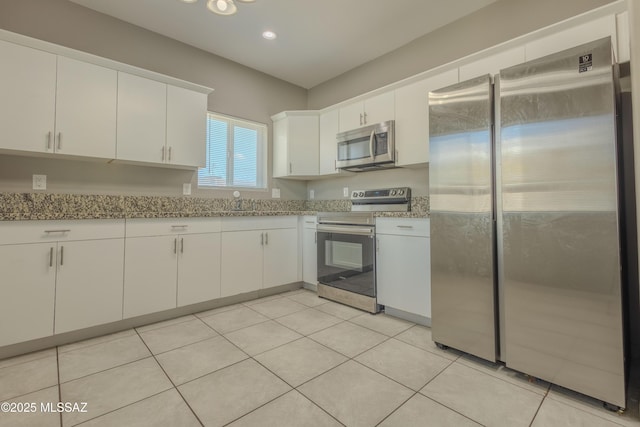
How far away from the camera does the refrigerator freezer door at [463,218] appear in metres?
1.83

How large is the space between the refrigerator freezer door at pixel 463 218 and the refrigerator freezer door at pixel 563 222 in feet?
0.32

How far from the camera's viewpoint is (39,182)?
7.87ft

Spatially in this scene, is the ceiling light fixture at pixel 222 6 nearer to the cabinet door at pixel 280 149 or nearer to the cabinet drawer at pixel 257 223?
the cabinet door at pixel 280 149

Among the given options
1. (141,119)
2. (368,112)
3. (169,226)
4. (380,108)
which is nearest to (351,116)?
(368,112)

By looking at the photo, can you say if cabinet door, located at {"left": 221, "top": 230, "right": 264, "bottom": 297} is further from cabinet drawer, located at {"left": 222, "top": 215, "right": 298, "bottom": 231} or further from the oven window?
the oven window

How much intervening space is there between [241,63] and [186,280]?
272 cm

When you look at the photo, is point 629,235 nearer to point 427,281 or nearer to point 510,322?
point 510,322

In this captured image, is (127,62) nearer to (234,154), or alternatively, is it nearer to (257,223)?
(234,154)

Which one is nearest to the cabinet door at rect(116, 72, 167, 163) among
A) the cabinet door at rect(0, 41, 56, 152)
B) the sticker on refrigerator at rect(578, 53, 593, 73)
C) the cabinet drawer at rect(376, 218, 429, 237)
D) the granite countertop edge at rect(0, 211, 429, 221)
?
the cabinet door at rect(0, 41, 56, 152)

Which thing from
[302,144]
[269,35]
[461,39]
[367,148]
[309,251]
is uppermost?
[269,35]

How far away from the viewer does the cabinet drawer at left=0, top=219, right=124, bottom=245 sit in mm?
1926

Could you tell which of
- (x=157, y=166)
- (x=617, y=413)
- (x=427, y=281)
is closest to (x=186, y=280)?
(x=157, y=166)

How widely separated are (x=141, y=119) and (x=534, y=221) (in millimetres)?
3156

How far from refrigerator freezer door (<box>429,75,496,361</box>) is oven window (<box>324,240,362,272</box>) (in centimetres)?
95
